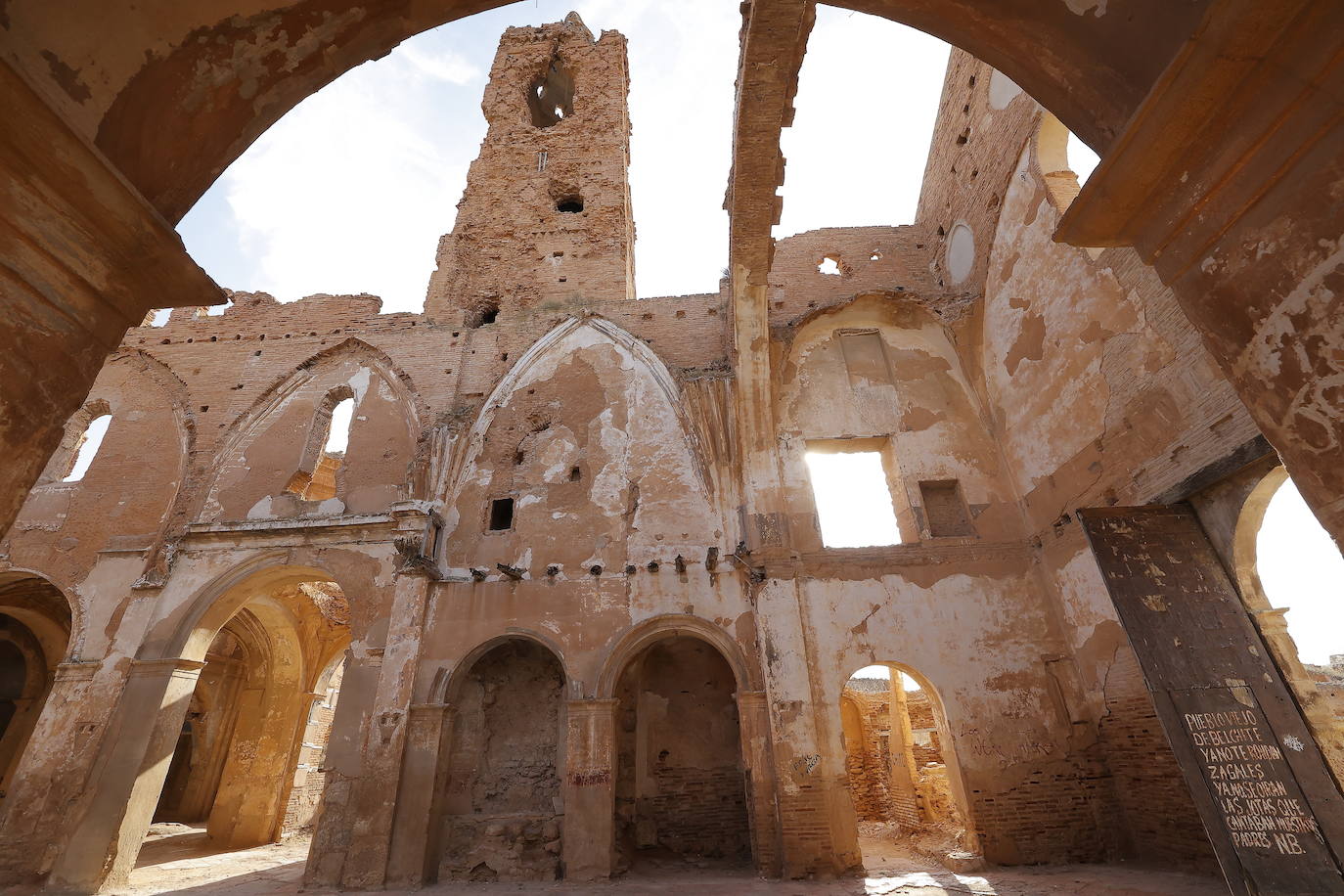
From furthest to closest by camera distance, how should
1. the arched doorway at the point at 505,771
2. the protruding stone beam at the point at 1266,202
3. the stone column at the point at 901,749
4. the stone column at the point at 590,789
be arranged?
the stone column at the point at 901,749
the arched doorway at the point at 505,771
the stone column at the point at 590,789
the protruding stone beam at the point at 1266,202

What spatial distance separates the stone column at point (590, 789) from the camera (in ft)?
26.8

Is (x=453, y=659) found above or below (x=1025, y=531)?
below

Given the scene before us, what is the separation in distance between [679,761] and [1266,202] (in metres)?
10.0

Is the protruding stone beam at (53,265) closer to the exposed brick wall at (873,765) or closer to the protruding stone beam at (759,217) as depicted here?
the protruding stone beam at (759,217)

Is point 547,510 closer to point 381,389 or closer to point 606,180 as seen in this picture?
point 381,389

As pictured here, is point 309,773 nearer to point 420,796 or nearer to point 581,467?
point 420,796

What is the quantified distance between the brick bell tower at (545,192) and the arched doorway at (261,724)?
726 cm

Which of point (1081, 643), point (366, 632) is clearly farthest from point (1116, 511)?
point (366, 632)

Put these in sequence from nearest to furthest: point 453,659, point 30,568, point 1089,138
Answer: point 1089,138 < point 453,659 < point 30,568

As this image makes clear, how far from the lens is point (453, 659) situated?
932cm

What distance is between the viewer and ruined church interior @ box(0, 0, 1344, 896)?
7.13 ft

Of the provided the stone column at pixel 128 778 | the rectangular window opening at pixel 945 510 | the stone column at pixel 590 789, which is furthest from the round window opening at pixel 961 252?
the stone column at pixel 128 778

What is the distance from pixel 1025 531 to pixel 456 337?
1046cm

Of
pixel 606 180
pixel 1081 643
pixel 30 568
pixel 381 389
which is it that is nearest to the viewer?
pixel 1081 643
